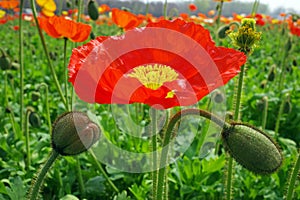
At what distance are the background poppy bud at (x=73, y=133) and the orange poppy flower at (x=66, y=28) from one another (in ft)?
2.56

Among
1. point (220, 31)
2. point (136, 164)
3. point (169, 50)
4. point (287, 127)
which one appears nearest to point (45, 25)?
point (136, 164)

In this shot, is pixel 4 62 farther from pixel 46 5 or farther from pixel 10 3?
pixel 10 3

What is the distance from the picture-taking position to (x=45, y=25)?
175 cm

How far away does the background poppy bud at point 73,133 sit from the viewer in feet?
3.10

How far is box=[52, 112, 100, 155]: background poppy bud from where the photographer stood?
37.2 inches

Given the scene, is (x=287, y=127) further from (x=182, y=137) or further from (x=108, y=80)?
(x=108, y=80)

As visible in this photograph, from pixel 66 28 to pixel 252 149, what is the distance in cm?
109

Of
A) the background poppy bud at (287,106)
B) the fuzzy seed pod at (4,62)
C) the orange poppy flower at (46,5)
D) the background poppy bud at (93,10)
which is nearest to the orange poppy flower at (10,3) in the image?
the orange poppy flower at (46,5)

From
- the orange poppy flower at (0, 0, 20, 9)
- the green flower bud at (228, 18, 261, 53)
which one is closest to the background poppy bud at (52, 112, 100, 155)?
the green flower bud at (228, 18, 261, 53)

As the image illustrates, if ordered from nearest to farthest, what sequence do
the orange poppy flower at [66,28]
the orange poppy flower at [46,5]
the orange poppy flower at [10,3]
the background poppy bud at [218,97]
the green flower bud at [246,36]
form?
1. the green flower bud at [246,36]
2. the orange poppy flower at [66,28]
3. the background poppy bud at [218,97]
4. the orange poppy flower at [46,5]
5. the orange poppy flower at [10,3]

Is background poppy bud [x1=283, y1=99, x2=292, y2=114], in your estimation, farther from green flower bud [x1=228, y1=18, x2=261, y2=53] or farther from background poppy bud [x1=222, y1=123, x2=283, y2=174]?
background poppy bud [x1=222, y1=123, x2=283, y2=174]

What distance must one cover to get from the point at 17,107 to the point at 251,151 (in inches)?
88.7

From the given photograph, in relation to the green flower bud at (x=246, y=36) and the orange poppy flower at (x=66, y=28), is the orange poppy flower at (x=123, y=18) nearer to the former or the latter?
the orange poppy flower at (x=66, y=28)

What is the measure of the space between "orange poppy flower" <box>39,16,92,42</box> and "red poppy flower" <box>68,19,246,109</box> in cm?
69
